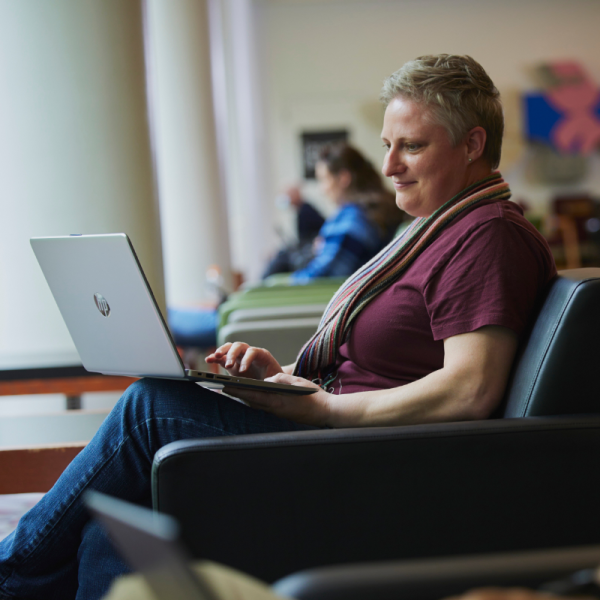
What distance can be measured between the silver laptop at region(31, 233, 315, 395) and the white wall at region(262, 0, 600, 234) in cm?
794

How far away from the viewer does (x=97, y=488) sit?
1.18 metres

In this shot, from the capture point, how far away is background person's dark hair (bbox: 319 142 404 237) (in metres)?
3.29

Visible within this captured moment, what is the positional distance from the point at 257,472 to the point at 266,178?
26.1 ft

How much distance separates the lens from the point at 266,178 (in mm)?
8812

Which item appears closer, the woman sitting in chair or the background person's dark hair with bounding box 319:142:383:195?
the woman sitting in chair

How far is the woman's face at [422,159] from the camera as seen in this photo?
51.0 inches

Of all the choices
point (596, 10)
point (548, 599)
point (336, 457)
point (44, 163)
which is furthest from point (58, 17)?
point (596, 10)

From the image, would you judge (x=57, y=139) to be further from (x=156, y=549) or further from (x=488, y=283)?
(x=156, y=549)

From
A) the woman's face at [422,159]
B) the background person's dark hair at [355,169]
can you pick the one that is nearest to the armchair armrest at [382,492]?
the woman's face at [422,159]

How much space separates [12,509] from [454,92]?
5.47 ft

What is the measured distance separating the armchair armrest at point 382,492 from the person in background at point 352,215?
7.34ft

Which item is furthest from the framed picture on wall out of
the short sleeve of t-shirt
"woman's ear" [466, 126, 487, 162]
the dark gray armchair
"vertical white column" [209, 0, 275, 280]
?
the dark gray armchair

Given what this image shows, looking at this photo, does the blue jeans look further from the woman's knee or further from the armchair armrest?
the armchair armrest

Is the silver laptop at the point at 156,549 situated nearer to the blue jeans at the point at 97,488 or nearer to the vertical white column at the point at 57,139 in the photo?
the blue jeans at the point at 97,488
